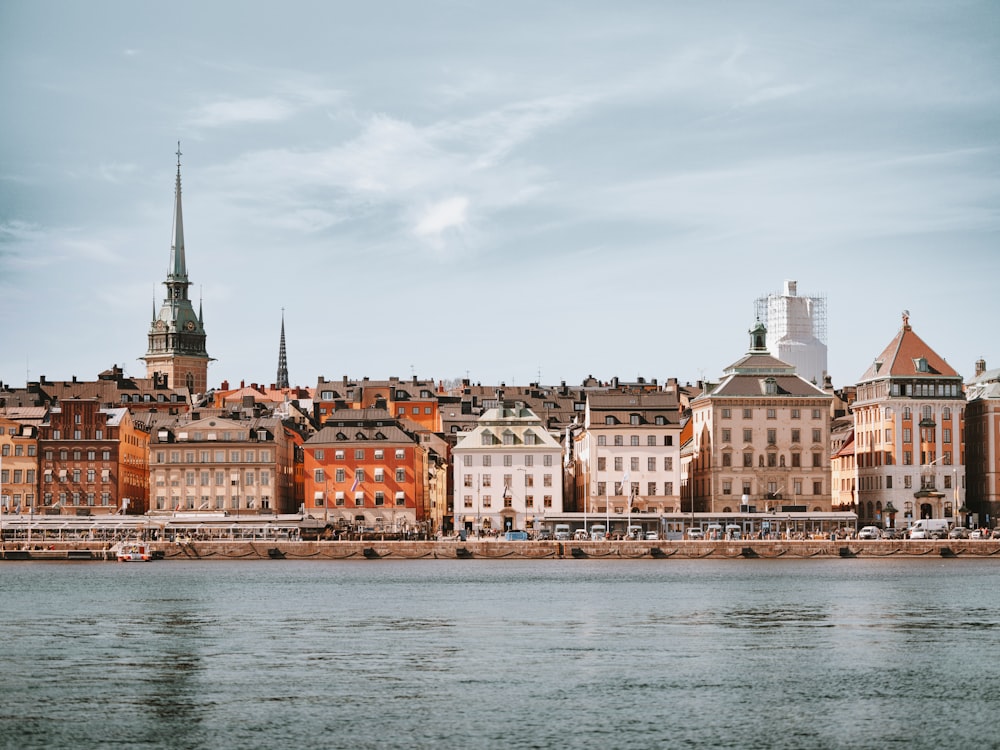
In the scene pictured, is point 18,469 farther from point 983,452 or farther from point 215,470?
point 983,452

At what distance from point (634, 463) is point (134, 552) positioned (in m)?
45.6

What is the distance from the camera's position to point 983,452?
164 meters

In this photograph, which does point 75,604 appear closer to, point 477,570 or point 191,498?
point 477,570

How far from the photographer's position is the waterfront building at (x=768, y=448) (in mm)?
156625

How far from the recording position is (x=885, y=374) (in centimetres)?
16338

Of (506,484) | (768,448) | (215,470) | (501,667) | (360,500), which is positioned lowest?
(501,667)

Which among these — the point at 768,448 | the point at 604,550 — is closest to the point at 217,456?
the point at 604,550

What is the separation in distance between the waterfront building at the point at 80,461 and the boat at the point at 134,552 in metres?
21.0

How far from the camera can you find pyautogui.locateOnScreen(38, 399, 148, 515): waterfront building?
541 ft

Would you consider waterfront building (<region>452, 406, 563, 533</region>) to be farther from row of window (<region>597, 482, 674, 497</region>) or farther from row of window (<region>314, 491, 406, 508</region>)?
row of window (<region>314, 491, 406, 508</region>)

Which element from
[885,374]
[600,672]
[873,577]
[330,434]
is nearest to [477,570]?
[873,577]

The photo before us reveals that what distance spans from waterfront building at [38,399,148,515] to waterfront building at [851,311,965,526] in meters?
72.8

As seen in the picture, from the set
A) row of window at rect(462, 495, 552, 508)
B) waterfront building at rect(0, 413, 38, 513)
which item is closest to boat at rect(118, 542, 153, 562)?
waterfront building at rect(0, 413, 38, 513)

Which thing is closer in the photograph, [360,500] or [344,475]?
[360,500]
